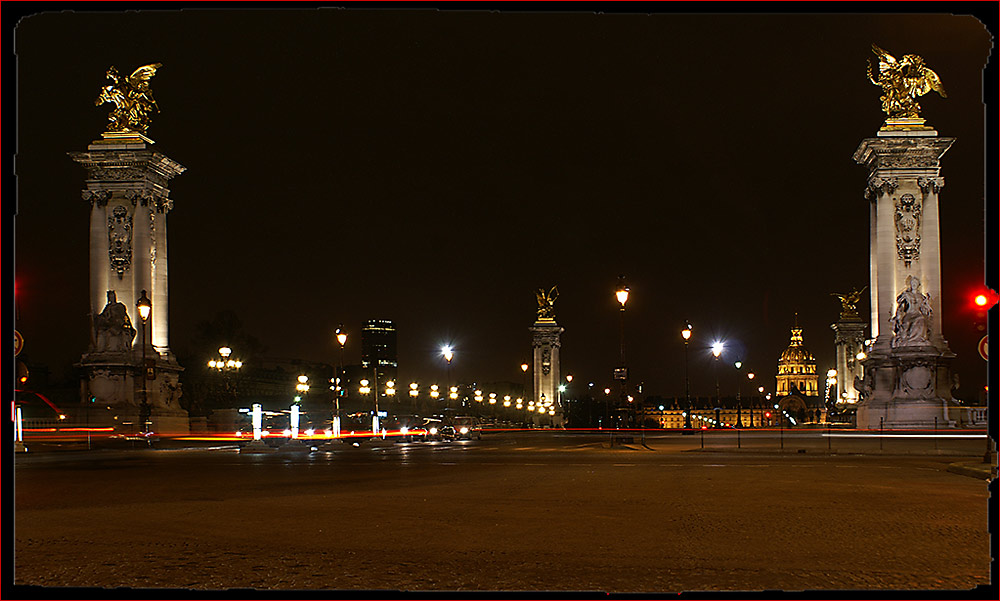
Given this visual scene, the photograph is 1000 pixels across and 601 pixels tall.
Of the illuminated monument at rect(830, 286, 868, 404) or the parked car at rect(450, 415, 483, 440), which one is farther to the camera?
the illuminated monument at rect(830, 286, 868, 404)

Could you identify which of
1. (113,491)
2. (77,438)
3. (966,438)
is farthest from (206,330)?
(113,491)

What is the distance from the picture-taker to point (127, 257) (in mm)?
57906

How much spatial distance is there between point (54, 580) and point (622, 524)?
6797 mm

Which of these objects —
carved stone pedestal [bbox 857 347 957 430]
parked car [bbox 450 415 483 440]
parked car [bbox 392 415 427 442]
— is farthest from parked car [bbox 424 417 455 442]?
carved stone pedestal [bbox 857 347 957 430]

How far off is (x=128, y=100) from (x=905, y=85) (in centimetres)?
4256

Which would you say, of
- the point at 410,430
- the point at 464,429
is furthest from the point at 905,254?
the point at 464,429

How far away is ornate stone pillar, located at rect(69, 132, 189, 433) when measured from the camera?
2219 inches

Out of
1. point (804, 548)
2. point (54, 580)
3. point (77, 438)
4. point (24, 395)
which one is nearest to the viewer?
point (54, 580)

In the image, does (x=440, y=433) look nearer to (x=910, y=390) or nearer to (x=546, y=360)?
(x=910, y=390)

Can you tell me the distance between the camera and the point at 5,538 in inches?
219

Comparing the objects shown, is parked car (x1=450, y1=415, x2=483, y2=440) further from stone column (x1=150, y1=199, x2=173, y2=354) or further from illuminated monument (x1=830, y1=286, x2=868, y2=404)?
illuminated monument (x1=830, y1=286, x2=868, y2=404)

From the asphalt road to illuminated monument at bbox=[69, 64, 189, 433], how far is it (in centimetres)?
3277

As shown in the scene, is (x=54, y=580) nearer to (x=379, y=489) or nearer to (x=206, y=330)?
(x=379, y=489)

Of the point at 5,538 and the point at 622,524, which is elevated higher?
the point at 5,538
